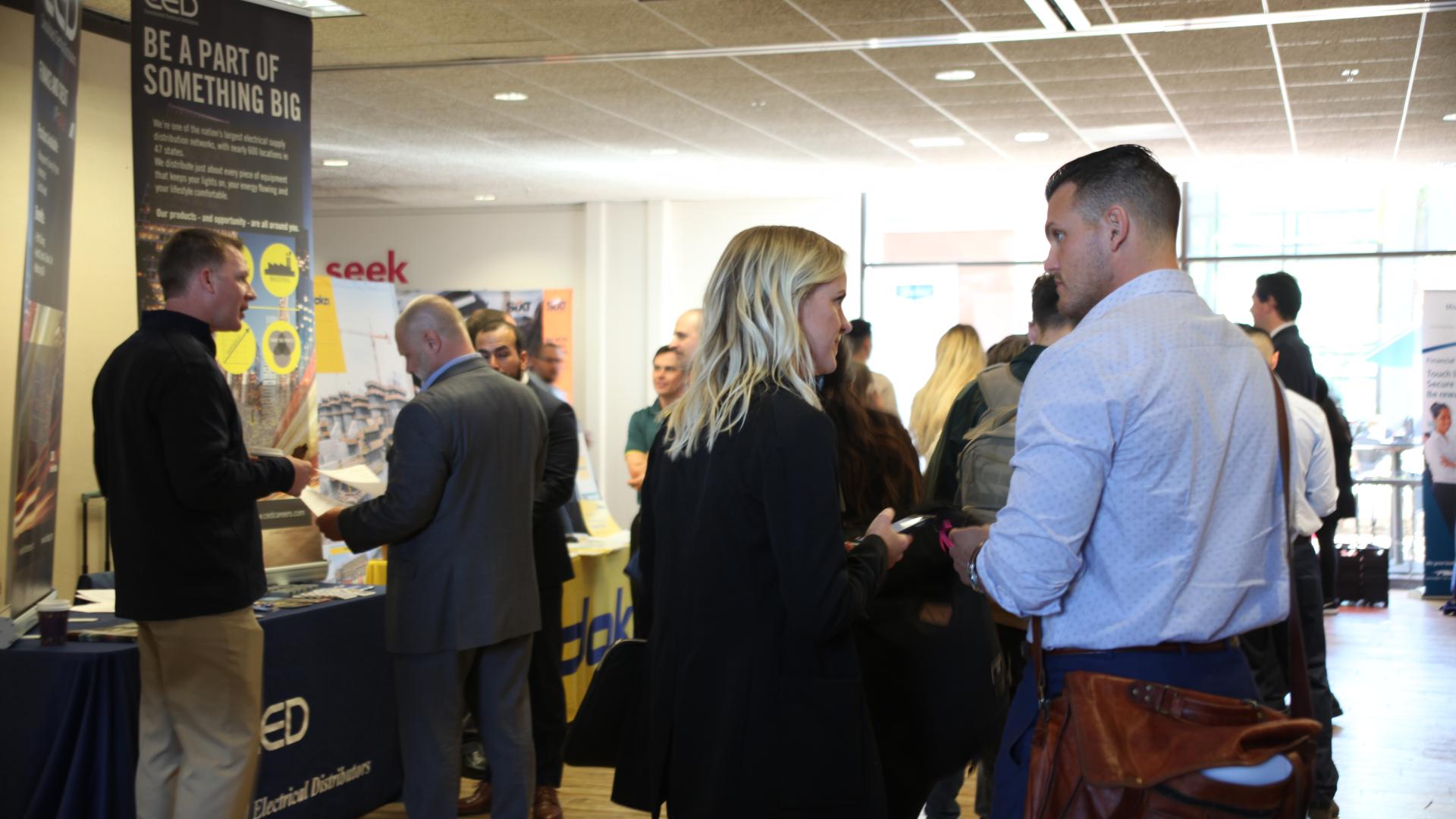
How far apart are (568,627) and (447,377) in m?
2.13

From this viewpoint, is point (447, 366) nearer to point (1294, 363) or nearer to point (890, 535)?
point (890, 535)

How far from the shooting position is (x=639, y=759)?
2.35 m

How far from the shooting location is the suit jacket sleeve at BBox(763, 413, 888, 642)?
6.81ft

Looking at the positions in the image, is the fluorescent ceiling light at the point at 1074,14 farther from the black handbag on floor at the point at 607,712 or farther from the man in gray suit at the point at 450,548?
the black handbag on floor at the point at 607,712

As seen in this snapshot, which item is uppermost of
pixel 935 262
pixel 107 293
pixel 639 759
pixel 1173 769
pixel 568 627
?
pixel 935 262

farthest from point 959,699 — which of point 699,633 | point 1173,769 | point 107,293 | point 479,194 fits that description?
point 479,194

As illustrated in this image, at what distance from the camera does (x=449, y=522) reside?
150 inches

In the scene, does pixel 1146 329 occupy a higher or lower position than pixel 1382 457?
higher

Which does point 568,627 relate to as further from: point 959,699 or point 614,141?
point 614,141

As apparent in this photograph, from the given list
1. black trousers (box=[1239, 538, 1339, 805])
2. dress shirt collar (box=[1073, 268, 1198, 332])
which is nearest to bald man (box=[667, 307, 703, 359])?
black trousers (box=[1239, 538, 1339, 805])

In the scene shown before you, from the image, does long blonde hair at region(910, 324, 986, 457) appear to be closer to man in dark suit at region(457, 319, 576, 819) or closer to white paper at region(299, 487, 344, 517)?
man in dark suit at region(457, 319, 576, 819)

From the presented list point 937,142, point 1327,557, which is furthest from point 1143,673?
point 937,142

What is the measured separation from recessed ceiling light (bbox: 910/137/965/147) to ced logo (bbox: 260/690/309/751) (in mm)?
7105

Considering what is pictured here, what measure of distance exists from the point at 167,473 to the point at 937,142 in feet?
25.5
